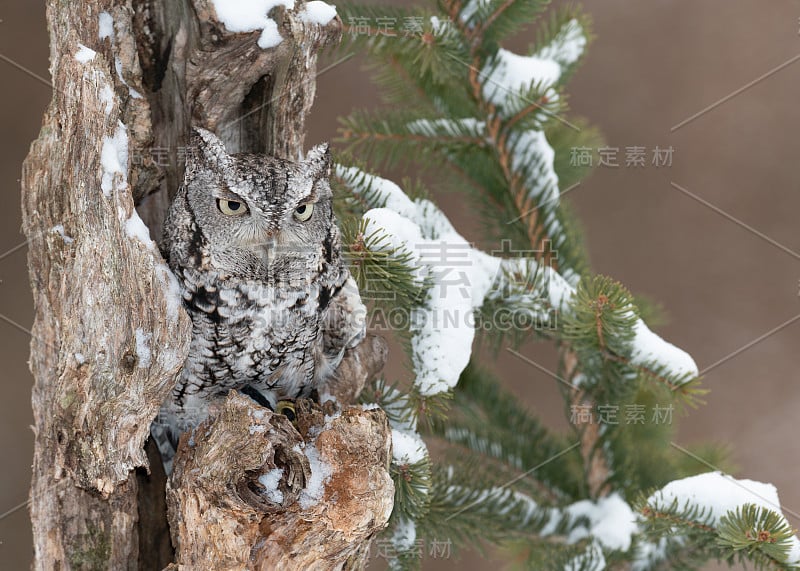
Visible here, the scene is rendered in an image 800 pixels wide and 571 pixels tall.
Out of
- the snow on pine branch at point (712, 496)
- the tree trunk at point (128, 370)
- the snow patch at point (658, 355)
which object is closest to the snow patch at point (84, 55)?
the tree trunk at point (128, 370)

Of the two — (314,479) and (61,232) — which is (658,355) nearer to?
(314,479)

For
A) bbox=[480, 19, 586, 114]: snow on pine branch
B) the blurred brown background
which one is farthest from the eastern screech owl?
the blurred brown background

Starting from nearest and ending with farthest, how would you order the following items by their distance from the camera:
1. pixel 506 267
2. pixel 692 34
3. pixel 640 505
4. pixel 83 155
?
pixel 83 155
pixel 640 505
pixel 506 267
pixel 692 34

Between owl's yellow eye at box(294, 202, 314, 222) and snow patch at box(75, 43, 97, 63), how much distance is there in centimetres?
31

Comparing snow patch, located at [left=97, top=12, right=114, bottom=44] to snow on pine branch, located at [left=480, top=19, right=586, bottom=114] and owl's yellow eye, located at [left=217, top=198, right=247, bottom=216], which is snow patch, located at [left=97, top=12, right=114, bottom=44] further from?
snow on pine branch, located at [left=480, top=19, right=586, bottom=114]

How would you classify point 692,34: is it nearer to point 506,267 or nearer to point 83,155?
point 506,267

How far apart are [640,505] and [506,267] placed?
39cm

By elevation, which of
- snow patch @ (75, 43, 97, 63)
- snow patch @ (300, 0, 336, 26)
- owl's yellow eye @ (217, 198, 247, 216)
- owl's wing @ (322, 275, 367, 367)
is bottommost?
owl's wing @ (322, 275, 367, 367)

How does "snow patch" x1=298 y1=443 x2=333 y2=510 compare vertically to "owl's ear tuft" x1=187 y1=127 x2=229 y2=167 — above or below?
below

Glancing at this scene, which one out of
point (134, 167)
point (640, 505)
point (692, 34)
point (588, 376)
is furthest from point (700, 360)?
point (134, 167)

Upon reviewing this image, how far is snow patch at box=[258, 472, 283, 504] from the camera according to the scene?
92 centimetres

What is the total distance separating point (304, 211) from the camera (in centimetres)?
101

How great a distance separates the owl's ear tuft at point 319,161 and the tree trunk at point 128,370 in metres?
0.13

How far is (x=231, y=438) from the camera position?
3.01 ft
